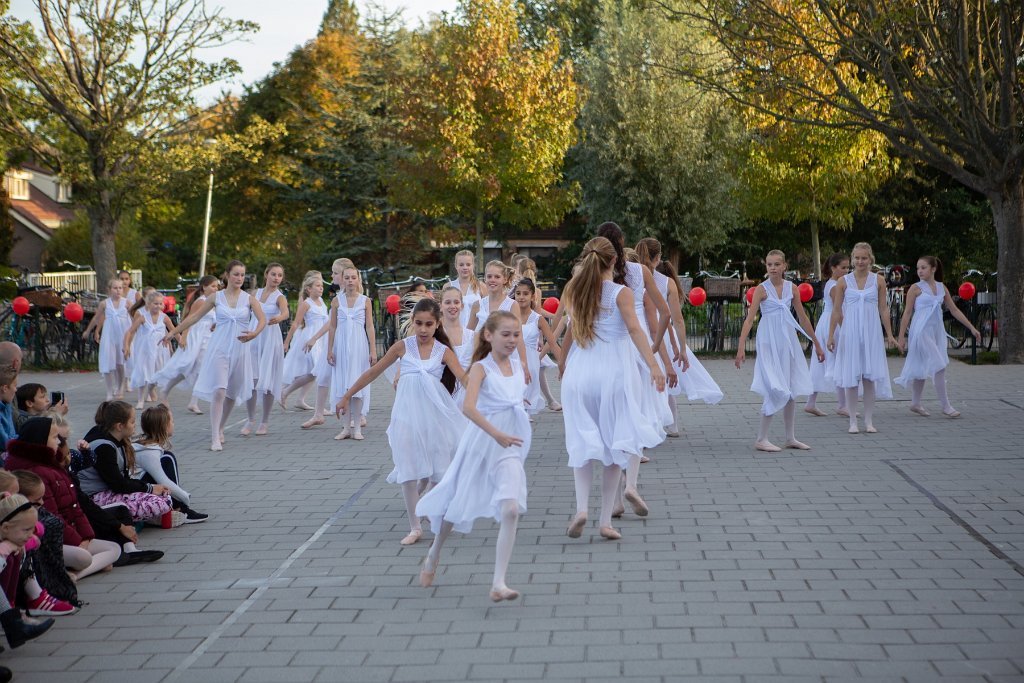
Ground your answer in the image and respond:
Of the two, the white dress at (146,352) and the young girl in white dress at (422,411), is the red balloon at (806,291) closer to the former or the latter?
the white dress at (146,352)

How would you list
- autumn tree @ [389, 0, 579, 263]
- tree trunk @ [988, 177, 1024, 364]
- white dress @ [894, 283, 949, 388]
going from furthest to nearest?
autumn tree @ [389, 0, 579, 263] < tree trunk @ [988, 177, 1024, 364] < white dress @ [894, 283, 949, 388]

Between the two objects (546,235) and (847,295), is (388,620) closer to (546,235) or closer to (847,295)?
(847,295)

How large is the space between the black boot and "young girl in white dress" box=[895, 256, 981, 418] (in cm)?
989

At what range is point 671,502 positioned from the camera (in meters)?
8.44

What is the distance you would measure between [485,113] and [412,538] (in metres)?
28.1

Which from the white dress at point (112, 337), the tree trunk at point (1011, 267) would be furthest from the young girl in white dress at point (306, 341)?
the tree trunk at point (1011, 267)

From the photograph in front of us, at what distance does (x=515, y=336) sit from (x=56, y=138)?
89.7ft

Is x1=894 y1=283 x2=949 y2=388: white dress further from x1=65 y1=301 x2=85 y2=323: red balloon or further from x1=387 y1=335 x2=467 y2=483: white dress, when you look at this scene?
x1=65 y1=301 x2=85 y2=323: red balloon

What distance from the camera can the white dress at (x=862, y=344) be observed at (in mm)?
11820

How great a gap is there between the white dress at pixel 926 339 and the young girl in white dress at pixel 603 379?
→ 670 centimetres

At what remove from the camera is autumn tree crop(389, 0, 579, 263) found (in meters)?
33.6

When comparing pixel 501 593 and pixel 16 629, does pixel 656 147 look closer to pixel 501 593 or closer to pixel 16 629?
pixel 501 593

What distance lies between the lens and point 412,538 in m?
7.33

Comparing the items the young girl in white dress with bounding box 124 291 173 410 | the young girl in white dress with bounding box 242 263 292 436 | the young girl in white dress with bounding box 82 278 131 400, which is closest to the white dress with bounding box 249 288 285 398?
the young girl in white dress with bounding box 242 263 292 436
